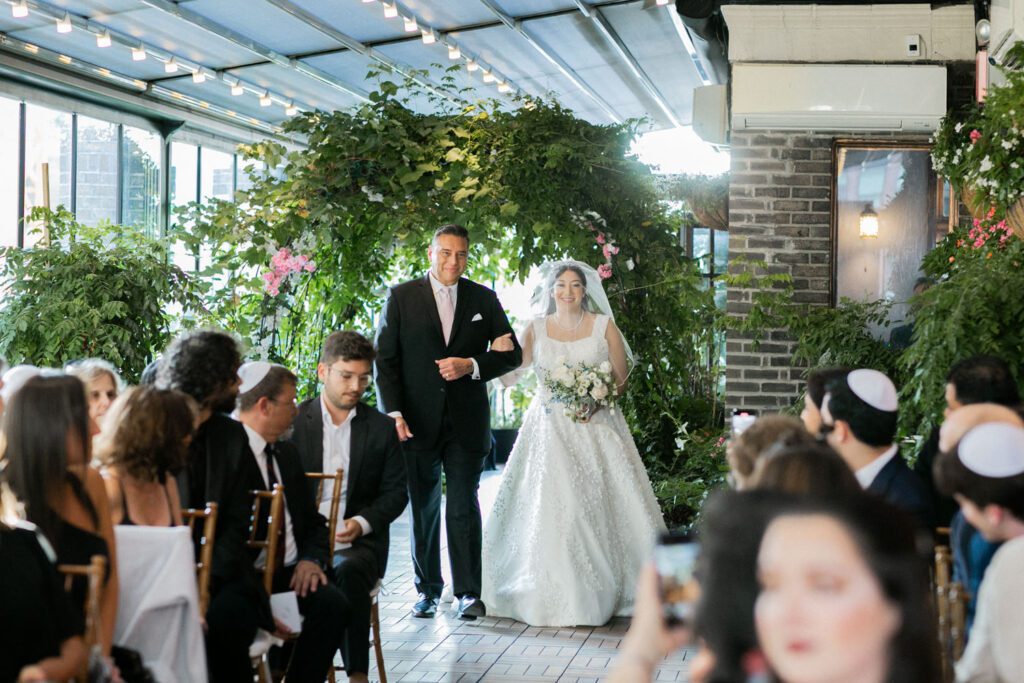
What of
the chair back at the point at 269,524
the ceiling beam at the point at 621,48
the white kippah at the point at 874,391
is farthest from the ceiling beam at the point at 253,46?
the white kippah at the point at 874,391

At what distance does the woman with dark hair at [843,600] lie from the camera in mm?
1372

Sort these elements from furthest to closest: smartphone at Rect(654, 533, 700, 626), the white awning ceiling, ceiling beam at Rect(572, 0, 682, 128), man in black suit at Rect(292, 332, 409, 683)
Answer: ceiling beam at Rect(572, 0, 682, 128)
the white awning ceiling
man in black suit at Rect(292, 332, 409, 683)
smartphone at Rect(654, 533, 700, 626)

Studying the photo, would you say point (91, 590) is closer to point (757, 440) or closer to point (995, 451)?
point (757, 440)

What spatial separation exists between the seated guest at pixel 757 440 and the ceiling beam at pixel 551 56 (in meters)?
6.60

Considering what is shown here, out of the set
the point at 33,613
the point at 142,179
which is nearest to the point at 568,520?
the point at 33,613

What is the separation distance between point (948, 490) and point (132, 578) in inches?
75.3

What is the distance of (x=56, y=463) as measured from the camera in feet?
8.87

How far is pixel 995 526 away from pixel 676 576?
1.15m

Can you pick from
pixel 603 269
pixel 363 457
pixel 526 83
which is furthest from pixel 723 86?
pixel 363 457

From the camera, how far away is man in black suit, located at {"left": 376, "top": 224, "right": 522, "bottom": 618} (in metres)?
6.07

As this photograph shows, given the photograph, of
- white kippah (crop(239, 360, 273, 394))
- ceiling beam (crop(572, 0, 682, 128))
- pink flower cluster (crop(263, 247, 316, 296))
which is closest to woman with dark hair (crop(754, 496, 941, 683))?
white kippah (crop(239, 360, 273, 394))

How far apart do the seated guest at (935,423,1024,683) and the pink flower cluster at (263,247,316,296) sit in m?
4.88

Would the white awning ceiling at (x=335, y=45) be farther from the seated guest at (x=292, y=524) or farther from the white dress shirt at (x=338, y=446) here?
the seated guest at (x=292, y=524)

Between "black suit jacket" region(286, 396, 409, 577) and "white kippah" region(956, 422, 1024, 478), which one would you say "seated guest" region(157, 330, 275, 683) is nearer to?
"black suit jacket" region(286, 396, 409, 577)
